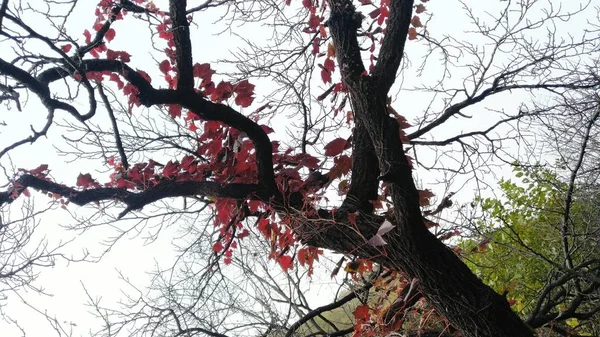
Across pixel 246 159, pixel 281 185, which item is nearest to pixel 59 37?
pixel 246 159

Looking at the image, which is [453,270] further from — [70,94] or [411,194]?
[70,94]

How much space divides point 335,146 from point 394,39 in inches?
23.1

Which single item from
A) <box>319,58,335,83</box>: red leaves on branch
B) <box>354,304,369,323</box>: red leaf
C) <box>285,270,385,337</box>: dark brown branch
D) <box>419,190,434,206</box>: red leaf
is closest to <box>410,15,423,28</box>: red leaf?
<box>319,58,335,83</box>: red leaves on branch

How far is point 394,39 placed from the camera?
2297 millimetres

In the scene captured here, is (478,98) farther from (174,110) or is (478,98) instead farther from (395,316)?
(174,110)

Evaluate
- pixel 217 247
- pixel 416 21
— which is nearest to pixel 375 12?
pixel 416 21

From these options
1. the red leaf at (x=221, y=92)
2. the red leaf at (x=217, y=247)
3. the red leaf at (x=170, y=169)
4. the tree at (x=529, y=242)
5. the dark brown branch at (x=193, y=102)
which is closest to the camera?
the dark brown branch at (x=193, y=102)

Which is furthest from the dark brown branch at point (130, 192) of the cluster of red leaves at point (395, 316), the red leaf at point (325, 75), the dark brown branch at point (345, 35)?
the red leaf at point (325, 75)

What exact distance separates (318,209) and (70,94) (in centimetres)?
117

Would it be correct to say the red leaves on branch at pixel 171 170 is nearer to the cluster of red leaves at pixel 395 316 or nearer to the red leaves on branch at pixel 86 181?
the red leaves on branch at pixel 86 181

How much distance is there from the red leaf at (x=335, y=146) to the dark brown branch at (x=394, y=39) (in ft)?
1.14

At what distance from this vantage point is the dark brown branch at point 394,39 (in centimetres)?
225

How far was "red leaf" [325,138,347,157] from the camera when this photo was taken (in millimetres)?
2297

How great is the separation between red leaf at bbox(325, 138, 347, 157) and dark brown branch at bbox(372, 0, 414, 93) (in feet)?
1.14
